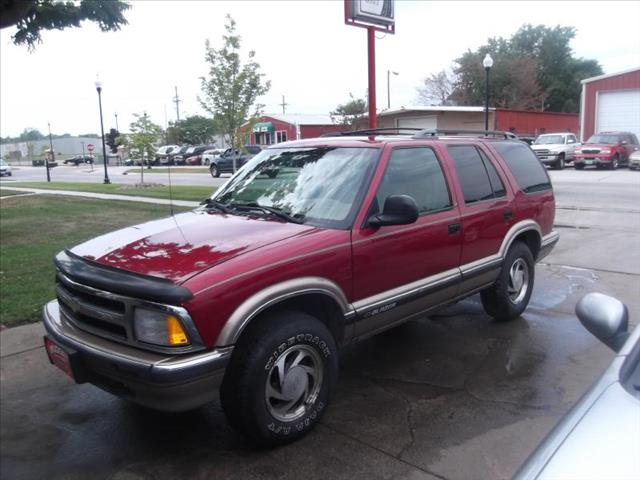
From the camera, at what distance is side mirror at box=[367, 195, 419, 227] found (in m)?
3.60

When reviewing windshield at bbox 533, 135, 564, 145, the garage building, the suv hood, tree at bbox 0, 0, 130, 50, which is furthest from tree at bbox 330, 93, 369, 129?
the suv hood

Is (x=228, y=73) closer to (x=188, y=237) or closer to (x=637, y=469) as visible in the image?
(x=188, y=237)

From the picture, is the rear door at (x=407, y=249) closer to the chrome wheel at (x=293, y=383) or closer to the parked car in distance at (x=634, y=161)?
the chrome wheel at (x=293, y=383)

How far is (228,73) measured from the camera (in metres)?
17.9

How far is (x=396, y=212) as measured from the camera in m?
3.62

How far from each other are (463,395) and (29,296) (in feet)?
16.3

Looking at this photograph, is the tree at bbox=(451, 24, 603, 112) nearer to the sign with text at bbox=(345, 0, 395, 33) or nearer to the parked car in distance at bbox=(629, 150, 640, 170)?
the parked car in distance at bbox=(629, 150, 640, 170)

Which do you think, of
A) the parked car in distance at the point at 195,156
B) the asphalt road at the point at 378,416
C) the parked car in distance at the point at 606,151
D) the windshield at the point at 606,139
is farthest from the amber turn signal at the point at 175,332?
the parked car in distance at the point at 195,156

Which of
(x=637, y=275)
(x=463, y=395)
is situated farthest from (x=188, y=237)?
(x=637, y=275)

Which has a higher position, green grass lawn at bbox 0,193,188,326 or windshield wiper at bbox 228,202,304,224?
windshield wiper at bbox 228,202,304,224

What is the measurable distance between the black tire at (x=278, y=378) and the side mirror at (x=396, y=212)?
0.80 metres

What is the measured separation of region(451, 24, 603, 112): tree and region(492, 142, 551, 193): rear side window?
4905 centimetres

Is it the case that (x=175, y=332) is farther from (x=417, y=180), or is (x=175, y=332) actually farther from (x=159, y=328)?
(x=417, y=180)

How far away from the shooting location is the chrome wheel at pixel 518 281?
5.37 meters
